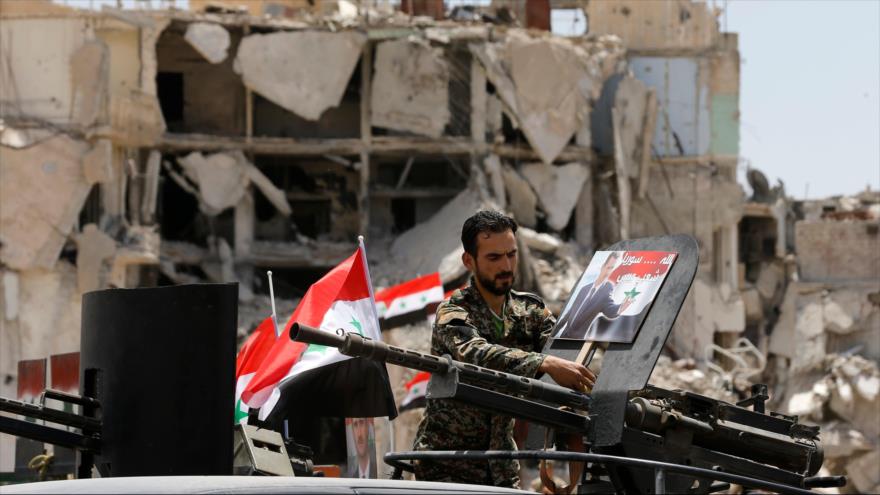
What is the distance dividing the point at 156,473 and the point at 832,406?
3949 centimetres

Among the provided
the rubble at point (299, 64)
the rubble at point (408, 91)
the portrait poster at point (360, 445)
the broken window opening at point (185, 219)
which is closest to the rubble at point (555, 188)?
the rubble at point (408, 91)

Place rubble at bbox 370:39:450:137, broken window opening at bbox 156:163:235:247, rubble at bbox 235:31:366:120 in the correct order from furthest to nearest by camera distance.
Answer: broken window opening at bbox 156:163:235:247, rubble at bbox 370:39:450:137, rubble at bbox 235:31:366:120

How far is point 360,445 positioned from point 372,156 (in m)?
29.7

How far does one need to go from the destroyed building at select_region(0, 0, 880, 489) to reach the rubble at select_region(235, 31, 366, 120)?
0.05 metres

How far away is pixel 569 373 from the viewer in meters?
6.91

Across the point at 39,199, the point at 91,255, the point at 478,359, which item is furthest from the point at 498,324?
the point at 39,199

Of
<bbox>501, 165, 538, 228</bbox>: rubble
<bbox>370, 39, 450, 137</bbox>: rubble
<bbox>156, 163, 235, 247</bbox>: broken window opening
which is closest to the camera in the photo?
<bbox>370, 39, 450, 137</bbox>: rubble

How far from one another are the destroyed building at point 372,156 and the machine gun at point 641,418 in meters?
27.2

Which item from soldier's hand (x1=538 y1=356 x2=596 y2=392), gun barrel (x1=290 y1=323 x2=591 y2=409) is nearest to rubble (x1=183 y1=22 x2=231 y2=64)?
soldier's hand (x1=538 y1=356 x2=596 y2=392)

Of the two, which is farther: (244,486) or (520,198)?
(520,198)

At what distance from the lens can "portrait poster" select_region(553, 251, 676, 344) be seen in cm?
682

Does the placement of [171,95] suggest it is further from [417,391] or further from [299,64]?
[417,391]

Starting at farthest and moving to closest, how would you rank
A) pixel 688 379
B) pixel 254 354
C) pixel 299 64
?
1. pixel 299 64
2. pixel 688 379
3. pixel 254 354

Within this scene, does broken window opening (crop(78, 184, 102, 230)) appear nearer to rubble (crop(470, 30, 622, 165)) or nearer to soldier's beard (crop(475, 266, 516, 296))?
rubble (crop(470, 30, 622, 165))
